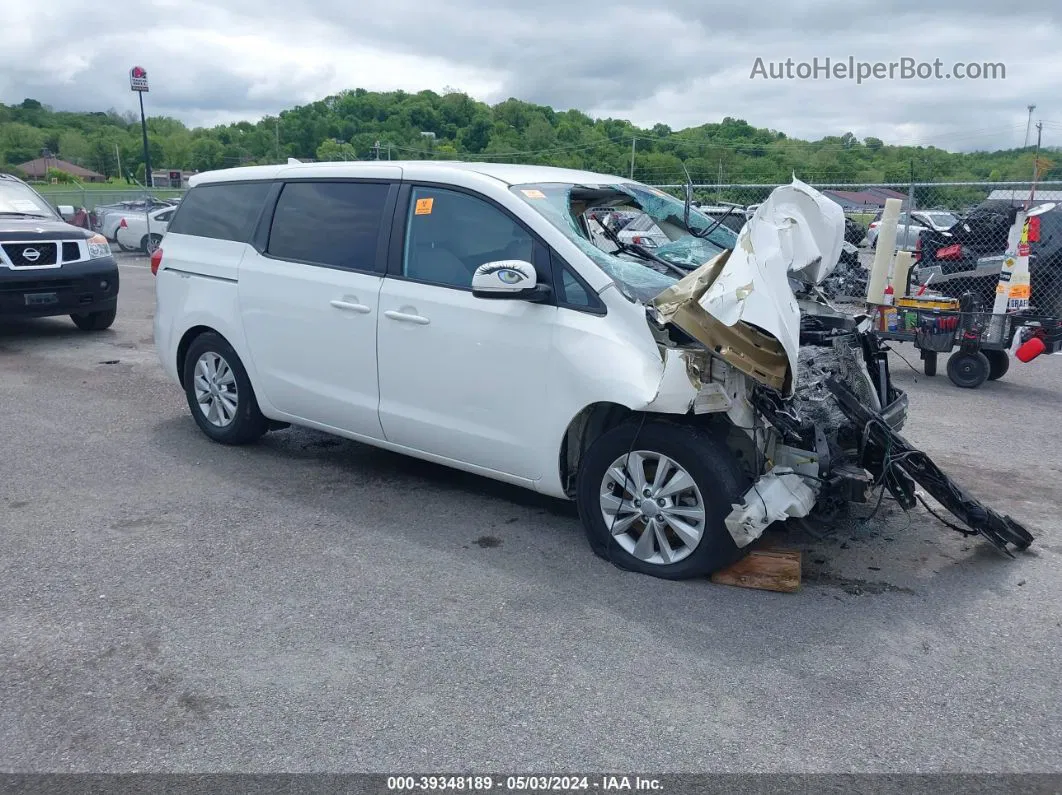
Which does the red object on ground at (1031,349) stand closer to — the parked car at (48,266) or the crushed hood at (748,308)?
the crushed hood at (748,308)

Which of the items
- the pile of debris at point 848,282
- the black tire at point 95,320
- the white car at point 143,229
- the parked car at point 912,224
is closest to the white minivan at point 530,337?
the pile of debris at point 848,282

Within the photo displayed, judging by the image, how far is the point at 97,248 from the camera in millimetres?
11031

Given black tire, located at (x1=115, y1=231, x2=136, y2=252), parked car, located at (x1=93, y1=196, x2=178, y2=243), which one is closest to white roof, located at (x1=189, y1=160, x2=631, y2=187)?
parked car, located at (x1=93, y1=196, x2=178, y2=243)

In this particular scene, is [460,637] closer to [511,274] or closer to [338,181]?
[511,274]

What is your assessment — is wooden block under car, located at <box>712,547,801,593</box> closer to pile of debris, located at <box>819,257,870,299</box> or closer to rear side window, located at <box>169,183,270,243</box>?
rear side window, located at <box>169,183,270,243</box>

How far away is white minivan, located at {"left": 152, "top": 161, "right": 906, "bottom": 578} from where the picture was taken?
13.6 ft

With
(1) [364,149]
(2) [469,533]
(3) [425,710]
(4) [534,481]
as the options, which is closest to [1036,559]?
(4) [534,481]

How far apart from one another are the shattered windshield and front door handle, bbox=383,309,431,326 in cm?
83

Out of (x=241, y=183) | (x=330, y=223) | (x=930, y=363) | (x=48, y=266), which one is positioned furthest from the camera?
(x=48, y=266)

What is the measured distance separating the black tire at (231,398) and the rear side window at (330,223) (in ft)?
2.74

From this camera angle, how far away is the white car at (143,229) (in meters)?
24.8

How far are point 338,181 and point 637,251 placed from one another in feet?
6.17

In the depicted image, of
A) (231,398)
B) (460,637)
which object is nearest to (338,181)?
(231,398)

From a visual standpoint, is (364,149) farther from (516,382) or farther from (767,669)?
(767,669)
